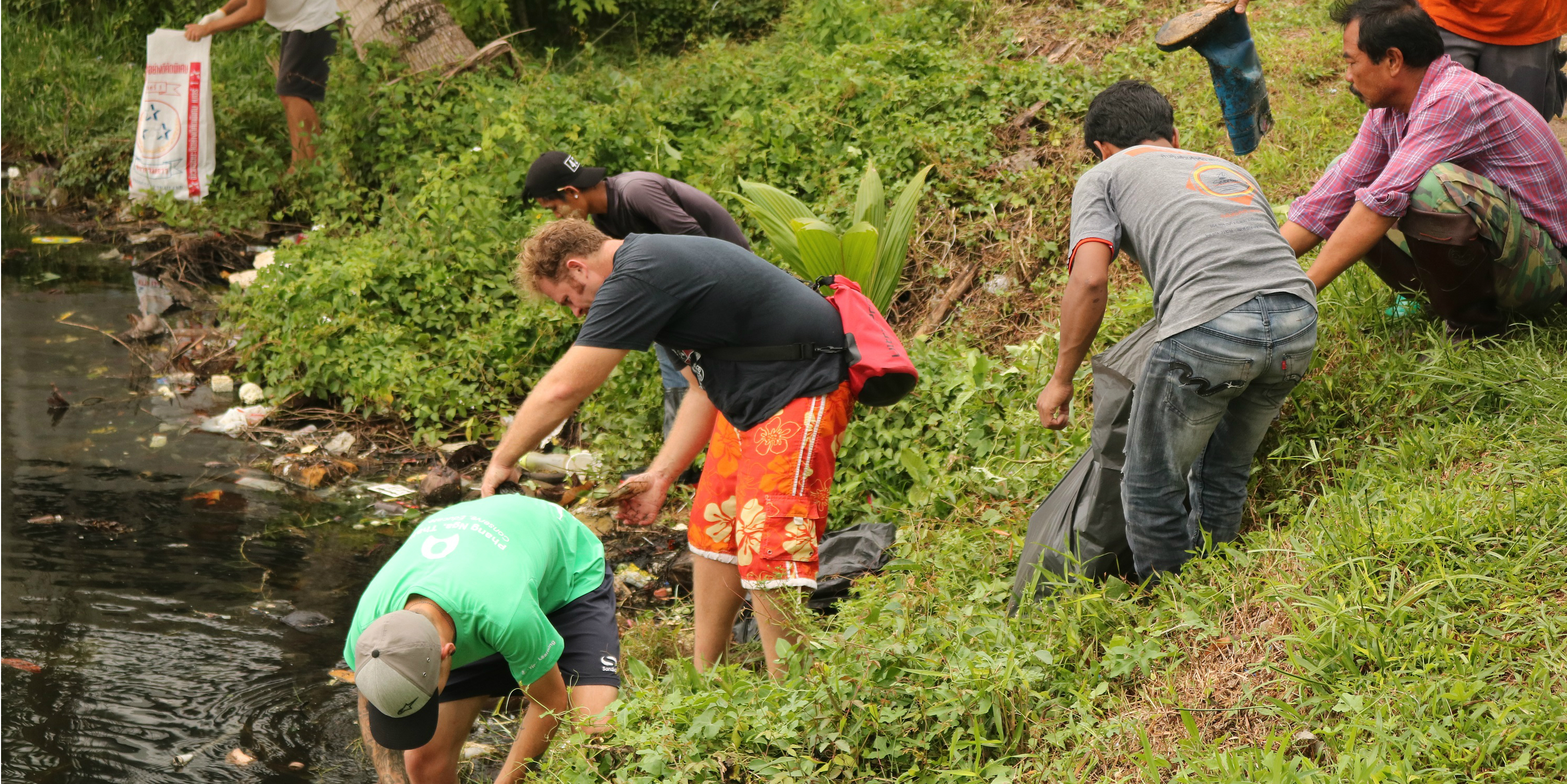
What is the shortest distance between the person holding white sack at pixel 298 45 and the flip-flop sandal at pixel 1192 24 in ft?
21.1

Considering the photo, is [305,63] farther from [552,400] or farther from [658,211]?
[552,400]

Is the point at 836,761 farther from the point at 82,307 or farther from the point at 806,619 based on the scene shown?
the point at 82,307

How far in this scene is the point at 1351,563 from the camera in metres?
2.84

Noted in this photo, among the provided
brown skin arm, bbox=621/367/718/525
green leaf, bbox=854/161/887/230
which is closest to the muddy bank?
brown skin arm, bbox=621/367/718/525

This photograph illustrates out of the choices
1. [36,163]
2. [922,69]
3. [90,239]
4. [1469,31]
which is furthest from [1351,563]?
[36,163]

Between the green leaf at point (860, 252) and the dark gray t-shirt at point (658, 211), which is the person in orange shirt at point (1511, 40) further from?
the dark gray t-shirt at point (658, 211)

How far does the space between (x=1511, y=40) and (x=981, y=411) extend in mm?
2298

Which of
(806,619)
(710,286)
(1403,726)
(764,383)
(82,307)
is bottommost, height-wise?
(82,307)

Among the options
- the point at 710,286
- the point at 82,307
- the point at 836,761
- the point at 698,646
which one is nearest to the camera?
the point at 836,761

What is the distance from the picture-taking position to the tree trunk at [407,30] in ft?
27.6

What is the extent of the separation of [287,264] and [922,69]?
4.04m

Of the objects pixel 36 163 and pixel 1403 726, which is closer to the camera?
pixel 1403 726

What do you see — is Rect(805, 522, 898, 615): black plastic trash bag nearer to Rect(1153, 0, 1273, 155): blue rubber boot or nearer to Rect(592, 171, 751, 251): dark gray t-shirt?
Rect(592, 171, 751, 251): dark gray t-shirt

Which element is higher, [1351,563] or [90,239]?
[1351,563]
